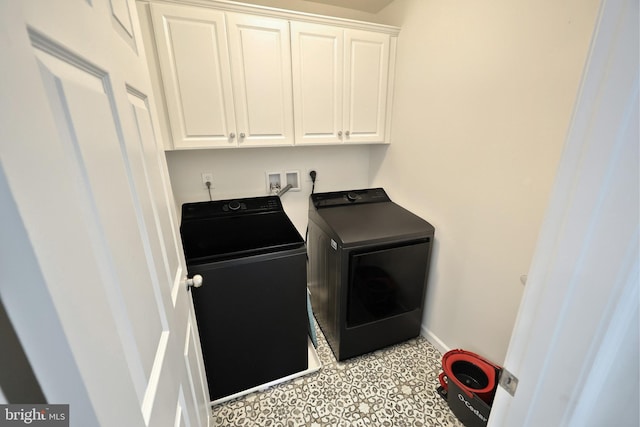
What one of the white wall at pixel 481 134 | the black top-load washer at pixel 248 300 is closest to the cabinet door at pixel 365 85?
the white wall at pixel 481 134

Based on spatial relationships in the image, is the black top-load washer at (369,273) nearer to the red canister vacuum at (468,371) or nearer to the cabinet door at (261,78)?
the red canister vacuum at (468,371)

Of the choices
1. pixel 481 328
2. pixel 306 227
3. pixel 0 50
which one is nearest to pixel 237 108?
pixel 306 227

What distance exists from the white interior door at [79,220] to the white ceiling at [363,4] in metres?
1.72

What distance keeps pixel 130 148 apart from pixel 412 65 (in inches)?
70.7

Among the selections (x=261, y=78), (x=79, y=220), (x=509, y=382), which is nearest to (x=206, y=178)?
(x=261, y=78)

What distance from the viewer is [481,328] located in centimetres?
155

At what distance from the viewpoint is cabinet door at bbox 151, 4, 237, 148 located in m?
1.41

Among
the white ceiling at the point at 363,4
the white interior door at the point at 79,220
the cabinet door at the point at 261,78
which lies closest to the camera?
the white interior door at the point at 79,220

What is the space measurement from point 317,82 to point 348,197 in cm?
87

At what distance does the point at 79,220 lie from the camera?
0.34m

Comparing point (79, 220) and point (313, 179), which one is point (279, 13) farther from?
point (79, 220)

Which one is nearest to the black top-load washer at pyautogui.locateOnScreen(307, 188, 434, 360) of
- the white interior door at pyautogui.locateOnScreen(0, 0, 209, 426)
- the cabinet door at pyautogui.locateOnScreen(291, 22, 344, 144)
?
the cabinet door at pyautogui.locateOnScreen(291, 22, 344, 144)

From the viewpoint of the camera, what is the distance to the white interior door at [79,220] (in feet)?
0.84

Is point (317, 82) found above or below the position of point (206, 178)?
above
